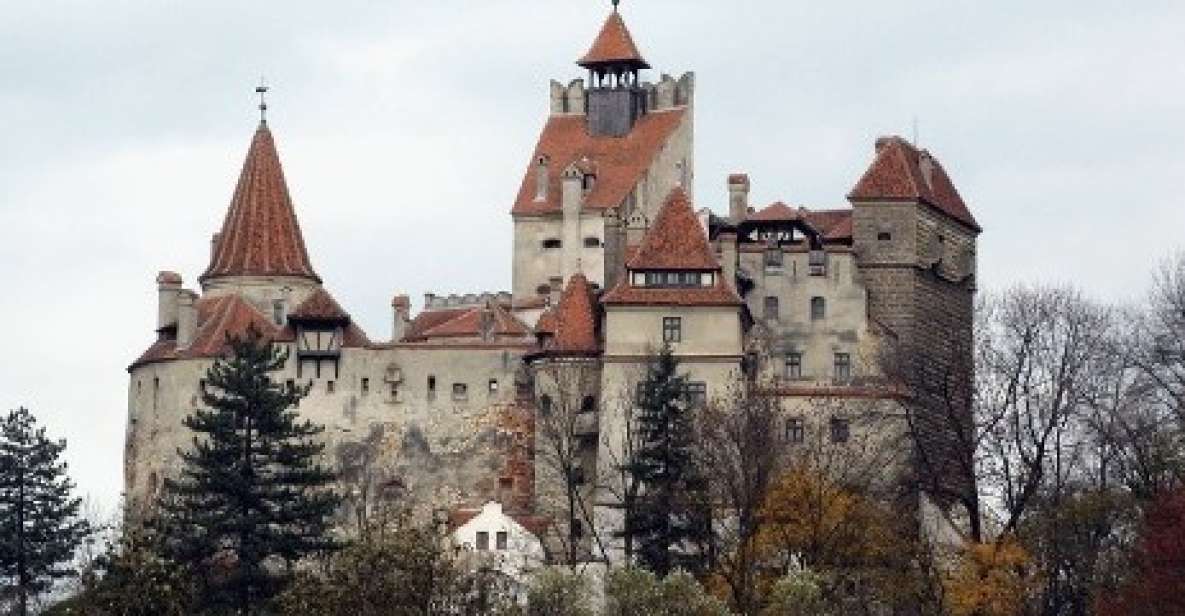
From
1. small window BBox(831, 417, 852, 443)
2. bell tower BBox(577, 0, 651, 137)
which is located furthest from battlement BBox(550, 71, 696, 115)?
small window BBox(831, 417, 852, 443)

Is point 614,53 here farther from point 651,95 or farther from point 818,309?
point 818,309

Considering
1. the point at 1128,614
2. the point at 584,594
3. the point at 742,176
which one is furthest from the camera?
the point at 742,176

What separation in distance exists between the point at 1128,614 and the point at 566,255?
33.7 m

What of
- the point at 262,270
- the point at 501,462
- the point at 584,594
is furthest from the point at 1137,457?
the point at 262,270

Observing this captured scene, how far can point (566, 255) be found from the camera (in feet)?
380

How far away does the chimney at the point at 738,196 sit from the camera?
376 ft

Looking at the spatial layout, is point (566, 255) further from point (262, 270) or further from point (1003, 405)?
point (1003, 405)

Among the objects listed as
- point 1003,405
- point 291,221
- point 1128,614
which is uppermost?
point 291,221

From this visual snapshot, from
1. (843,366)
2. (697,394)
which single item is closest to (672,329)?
(697,394)

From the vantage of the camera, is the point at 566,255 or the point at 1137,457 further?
the point at 566,255

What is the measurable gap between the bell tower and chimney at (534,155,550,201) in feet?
7.64

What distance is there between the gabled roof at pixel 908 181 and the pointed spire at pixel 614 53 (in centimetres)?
919

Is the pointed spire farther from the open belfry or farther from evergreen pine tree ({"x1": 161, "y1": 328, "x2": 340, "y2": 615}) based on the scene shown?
evergreen pine tree ({"x1": 161, "y1": 328, "x2": 340, "y2": 615})

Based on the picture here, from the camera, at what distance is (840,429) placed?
107188 mm
